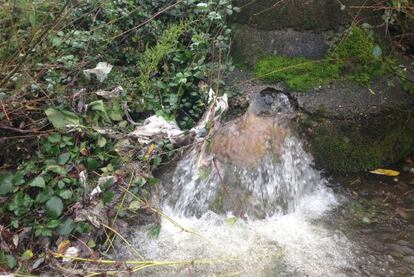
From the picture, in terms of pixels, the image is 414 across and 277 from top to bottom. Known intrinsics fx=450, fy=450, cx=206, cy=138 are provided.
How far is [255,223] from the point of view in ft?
11.0

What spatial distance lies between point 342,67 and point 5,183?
2850 mm

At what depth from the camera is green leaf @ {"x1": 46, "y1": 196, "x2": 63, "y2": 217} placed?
2791 millimetres

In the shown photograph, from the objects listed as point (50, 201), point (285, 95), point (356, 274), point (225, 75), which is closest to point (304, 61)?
point (285, 95)

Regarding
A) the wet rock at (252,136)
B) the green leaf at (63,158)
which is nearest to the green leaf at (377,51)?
the wet rock at (252,136)

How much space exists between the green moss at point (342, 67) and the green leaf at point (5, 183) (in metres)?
2.20

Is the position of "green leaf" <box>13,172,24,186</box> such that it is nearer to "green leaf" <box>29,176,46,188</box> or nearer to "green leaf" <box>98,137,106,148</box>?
"green leaf" <box>29,176,46,188</box>

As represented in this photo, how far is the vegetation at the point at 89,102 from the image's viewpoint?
2.84 metres

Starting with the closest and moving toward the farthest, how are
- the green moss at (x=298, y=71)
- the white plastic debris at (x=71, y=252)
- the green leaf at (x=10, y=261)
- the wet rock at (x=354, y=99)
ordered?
the green leaf at (x=10, y=261) < the white plastic debris at (x=71, y=252) < the wet rock at (x=354, y=99) < the green moss at (x=298, y=71)

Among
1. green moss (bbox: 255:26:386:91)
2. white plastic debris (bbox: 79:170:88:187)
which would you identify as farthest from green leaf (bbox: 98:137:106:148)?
green moss (bbox: 255:26:386:91)

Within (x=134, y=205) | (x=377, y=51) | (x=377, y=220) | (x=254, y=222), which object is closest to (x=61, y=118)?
(x=134, y=205)

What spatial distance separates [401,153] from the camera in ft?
12.8

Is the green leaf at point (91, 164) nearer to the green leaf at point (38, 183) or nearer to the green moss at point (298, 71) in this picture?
the green leaf at point (38, 183)

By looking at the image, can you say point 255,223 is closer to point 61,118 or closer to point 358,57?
point 61,118

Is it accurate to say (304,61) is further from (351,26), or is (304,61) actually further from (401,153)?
(401,153)
